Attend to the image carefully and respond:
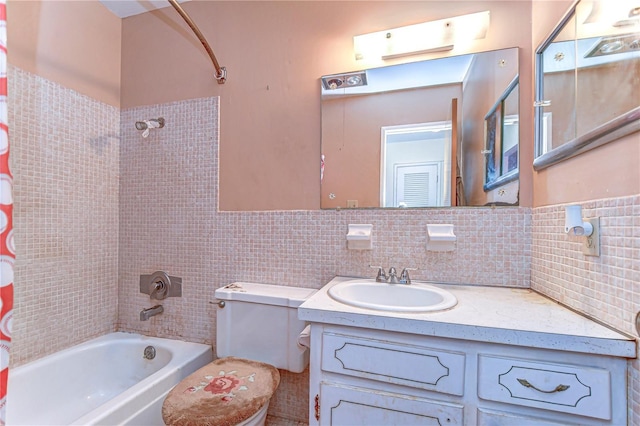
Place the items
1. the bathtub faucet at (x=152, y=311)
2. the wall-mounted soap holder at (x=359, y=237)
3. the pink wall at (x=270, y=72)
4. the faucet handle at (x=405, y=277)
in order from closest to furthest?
the faucet handle at (x=405, y=277) < the wall-mounted soap holder at (x=359, y=237) < the pink wall at (x=270, y=72) < the bathtub faucet at (x=152, y=311)

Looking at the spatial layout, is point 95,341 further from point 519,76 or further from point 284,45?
point 519,76

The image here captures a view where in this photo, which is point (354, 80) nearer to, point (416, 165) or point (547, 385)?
point (416, 165)

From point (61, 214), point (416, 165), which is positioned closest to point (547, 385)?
point (416, 165)

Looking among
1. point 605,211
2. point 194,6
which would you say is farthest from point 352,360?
point 194,6

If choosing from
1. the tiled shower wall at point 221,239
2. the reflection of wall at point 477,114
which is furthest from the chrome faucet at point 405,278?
the reflection of wall at point 477,114

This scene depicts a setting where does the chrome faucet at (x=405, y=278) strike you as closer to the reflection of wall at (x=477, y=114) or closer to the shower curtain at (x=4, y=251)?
the reflection of wall at (x=477, y=114)

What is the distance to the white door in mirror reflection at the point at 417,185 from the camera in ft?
4.35

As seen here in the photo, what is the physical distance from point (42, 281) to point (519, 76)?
2546 millimetres

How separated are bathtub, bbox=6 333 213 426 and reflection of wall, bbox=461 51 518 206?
1654 millimetres

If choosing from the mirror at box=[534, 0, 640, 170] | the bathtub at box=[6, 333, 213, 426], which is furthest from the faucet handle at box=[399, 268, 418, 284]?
the bathtub at box=[6, 333, 213, 426]

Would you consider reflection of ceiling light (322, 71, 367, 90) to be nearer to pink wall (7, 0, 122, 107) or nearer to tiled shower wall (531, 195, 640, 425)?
tiled shower wall (531, 195, 640, 425)

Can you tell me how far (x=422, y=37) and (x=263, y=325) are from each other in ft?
5.20

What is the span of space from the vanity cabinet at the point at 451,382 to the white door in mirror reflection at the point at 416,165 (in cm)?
68

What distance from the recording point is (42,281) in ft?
4.86
